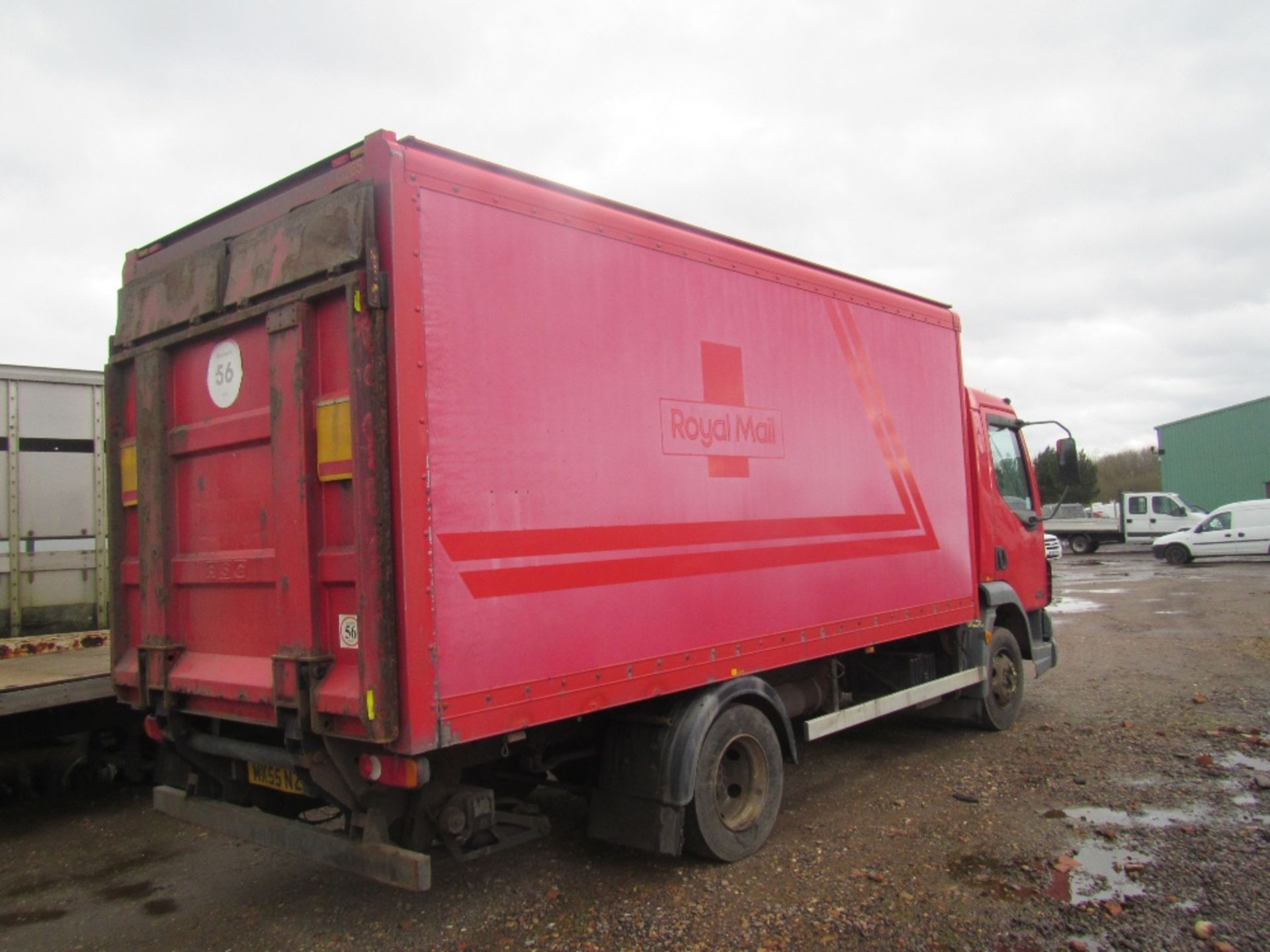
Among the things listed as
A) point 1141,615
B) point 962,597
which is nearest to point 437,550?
point 962,597

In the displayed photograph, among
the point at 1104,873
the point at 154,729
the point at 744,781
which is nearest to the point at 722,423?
the point at 744,781

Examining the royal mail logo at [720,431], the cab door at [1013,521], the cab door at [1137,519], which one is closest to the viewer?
the royal mail logo at [720,431]

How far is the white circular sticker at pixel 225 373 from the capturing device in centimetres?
401

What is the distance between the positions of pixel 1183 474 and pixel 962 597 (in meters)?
45.6

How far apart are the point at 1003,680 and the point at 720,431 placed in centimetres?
429

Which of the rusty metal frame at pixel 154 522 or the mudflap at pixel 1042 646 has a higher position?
the rusty metal frame at pixel 154 522

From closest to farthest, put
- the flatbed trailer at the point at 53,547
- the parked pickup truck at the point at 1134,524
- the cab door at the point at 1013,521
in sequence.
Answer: the flatbed trailer at the point at 53,547, the cab door at the point at 1013,521, the parked pickup truck at the point at 1134,524

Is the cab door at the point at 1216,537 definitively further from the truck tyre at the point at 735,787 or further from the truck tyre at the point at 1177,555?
the truck tyre at the point at 735,787

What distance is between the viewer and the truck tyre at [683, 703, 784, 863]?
14.8ft

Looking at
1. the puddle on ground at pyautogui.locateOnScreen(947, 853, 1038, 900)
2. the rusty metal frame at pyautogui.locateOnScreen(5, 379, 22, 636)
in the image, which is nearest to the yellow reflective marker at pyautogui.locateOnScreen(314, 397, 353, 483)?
the puddle on ground at pyautogui.locateOnScreen(947, 853, 1038, 900)

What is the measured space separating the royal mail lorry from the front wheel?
103 ft

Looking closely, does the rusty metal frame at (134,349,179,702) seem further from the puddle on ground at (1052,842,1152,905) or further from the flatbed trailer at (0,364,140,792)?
the puddle on ground at (1052,842,1152,905)

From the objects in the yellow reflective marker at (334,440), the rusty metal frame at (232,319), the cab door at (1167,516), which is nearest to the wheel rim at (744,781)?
the yellow reflective marker at (334,440)

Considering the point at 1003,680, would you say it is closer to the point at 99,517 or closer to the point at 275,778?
the point at 275,778
